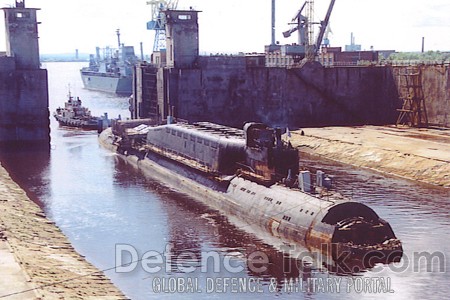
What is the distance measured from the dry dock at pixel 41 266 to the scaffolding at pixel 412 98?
172 feet

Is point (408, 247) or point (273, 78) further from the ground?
point (273, 78)

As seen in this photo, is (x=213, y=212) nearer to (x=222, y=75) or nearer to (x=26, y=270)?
(x=26, y=270)

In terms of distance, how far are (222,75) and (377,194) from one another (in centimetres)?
3324

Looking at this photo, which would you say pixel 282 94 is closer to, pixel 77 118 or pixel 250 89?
pixel 250 89

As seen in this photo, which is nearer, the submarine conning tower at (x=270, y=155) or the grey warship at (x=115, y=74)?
the submarine conning tower at (x=270, y=155)

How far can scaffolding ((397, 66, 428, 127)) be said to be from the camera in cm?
7862

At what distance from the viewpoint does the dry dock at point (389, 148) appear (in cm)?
5487

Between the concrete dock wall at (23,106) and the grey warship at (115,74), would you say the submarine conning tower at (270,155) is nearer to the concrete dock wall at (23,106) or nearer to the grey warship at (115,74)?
the concrete dock wall at (23,106)

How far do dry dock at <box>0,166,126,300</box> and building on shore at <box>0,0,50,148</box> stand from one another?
120 ft

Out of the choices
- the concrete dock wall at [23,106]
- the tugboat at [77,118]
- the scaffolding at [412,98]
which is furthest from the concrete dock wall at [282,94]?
the tugboat at [77,118]

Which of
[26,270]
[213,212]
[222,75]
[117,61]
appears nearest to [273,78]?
[222,75]

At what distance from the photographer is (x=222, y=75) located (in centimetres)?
7756

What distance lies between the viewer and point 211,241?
37375 millimetres

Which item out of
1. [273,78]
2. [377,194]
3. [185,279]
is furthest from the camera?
[273,78]
